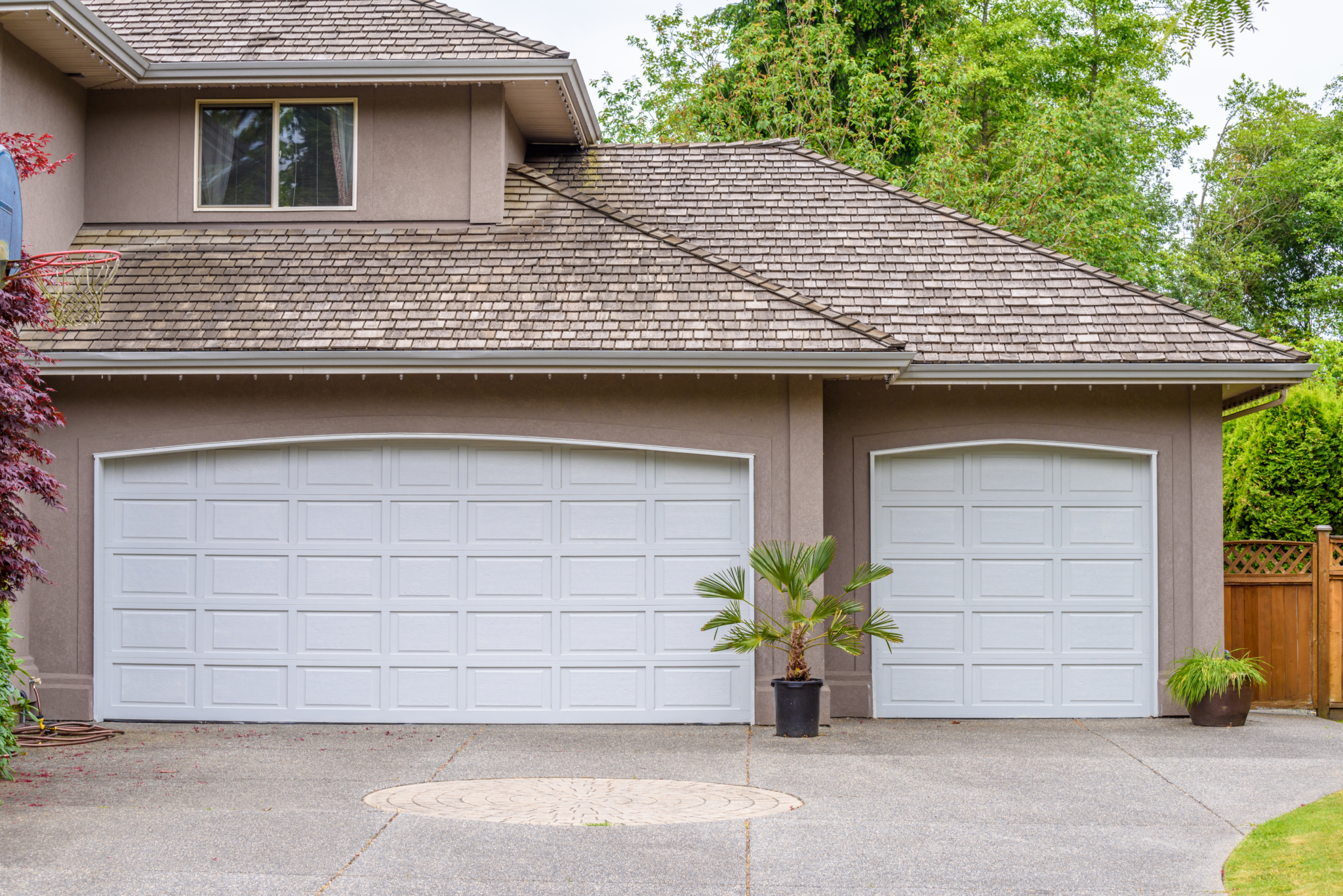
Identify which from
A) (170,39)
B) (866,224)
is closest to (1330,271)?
(866,224)

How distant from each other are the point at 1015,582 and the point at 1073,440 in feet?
4.39

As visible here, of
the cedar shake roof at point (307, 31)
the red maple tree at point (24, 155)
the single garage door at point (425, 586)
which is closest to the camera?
the red maple tree at point (24, 155)

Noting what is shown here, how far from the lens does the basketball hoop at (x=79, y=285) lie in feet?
30.0

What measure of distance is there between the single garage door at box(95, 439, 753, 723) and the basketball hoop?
126 cm

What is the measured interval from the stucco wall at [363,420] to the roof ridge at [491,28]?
3.58 meters

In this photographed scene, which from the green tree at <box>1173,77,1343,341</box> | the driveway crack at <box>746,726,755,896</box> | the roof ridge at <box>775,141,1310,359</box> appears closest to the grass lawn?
the driveway crack at <box>746,726,755,896</box>

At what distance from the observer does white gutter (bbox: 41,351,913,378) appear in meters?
9.44

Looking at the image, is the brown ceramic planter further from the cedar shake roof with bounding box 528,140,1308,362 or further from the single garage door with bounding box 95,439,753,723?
the single garage door with bounding box 95,439,753,723

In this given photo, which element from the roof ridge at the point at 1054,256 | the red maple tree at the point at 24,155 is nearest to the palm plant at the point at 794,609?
the roof ridge at the point at 1054,256

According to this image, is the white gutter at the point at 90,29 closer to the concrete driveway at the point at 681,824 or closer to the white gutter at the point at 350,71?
the white gutter at the point at 350,71

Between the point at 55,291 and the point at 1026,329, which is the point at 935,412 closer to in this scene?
the point at 1026,329

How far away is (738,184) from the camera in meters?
12.9

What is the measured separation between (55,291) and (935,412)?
7.56 metres

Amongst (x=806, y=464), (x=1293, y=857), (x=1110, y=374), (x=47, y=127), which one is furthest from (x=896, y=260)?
(x=47, y=127)
